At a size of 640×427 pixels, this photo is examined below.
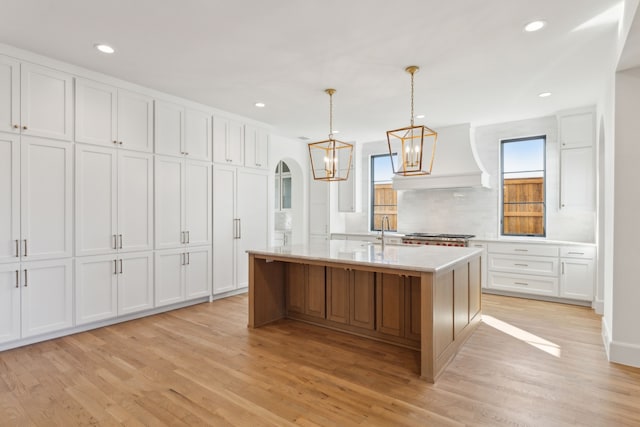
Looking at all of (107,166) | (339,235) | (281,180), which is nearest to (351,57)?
(107,166)

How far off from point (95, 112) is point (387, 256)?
3394 mm

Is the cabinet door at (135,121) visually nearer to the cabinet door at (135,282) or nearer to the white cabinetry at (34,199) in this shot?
the white cabinetry at (34,199)

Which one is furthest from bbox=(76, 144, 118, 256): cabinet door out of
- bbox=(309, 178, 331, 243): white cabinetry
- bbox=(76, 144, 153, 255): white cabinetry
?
bbox=(309, 178, 331, 243): white cabinetry

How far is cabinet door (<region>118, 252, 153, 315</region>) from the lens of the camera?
3979mm

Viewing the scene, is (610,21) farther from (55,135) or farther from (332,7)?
(55,135)

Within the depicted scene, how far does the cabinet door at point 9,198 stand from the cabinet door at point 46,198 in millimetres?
42

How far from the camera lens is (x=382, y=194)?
7.20m

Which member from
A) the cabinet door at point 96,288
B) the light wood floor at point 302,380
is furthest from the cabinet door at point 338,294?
the cabinet door at point 96,288

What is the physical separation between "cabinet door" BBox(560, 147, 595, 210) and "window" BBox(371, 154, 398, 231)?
283 centimetres

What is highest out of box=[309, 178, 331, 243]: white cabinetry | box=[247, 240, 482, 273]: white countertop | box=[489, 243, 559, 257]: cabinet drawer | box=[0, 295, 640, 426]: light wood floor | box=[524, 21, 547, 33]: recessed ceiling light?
box=[524, 21, 547, 33]: recessed ceiling light

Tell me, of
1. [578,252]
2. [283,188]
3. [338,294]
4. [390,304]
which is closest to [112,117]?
[338,294]

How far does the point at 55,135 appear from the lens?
3445 mm

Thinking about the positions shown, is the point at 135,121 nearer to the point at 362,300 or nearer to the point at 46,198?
the point at 46,198

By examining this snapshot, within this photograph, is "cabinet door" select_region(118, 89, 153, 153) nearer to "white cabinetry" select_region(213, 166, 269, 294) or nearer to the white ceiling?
the white ceiling
